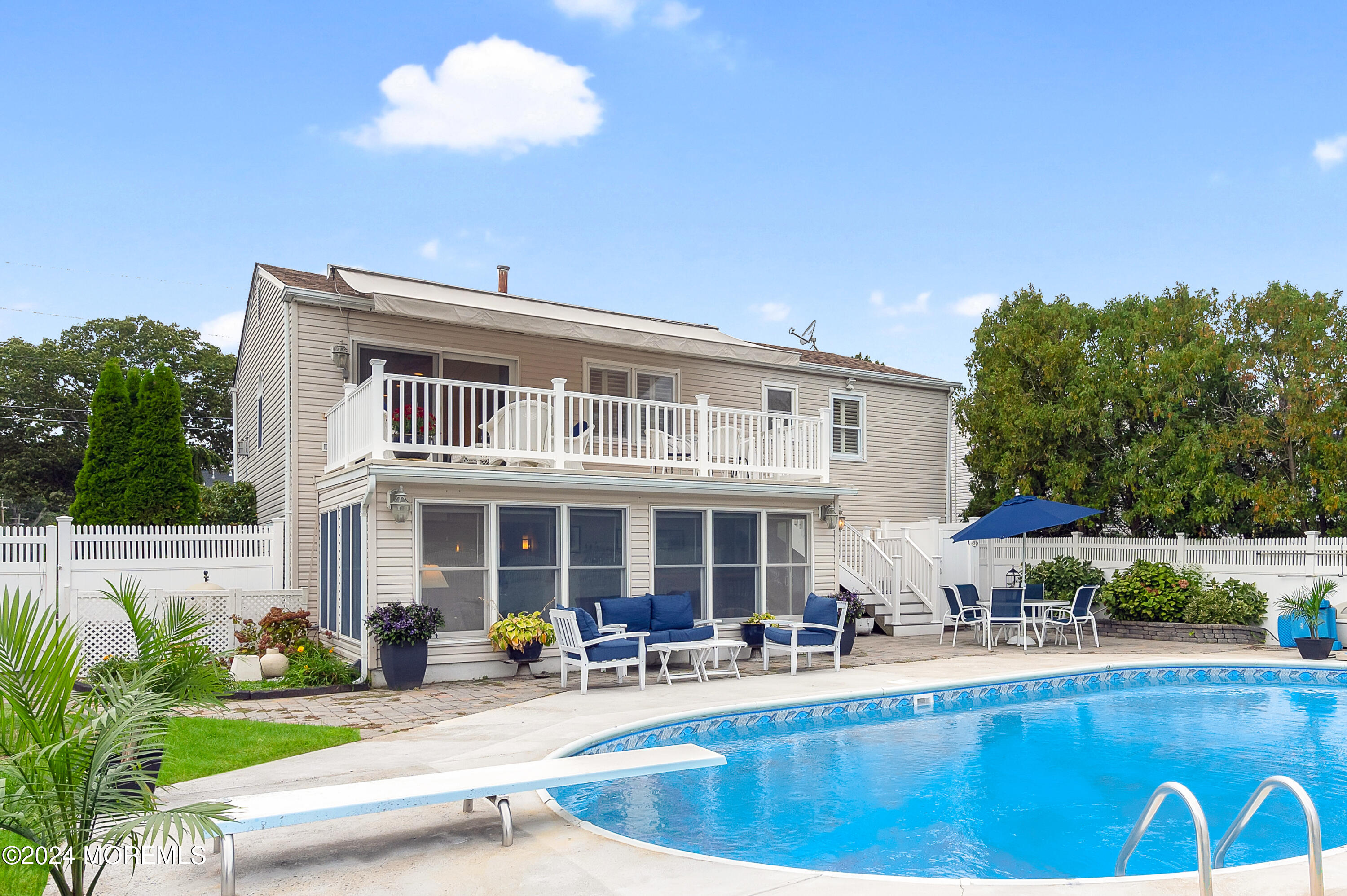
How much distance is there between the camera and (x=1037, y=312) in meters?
18.7

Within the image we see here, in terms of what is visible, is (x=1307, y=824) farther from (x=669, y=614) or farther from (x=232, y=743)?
(x=669, y=614)

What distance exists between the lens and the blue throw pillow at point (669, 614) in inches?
475

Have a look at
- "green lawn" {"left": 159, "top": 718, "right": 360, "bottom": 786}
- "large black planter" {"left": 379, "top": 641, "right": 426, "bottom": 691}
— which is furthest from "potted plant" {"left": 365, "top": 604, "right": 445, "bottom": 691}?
"green lawn" {"left": 159, "top": 718, "right": 360, "bottom": 786}

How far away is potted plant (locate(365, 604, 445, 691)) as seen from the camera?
1074 cm

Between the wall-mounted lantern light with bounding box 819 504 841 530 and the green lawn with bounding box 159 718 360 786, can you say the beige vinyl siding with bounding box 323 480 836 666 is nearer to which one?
the wall-mounted lantern light with bounding box 819 504 841 530

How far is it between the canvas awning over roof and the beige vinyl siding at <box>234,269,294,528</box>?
1.55 meters

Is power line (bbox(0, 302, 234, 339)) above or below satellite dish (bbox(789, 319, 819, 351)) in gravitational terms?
above

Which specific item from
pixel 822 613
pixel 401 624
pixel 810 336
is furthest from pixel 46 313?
pixel 822 613

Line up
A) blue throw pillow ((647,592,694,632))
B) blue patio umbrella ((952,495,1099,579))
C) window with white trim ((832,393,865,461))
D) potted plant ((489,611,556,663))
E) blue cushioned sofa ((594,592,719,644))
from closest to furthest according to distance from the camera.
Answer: potted plant ((489,611,556,663)) → blue cushioned sofa ((594,592,719,644)) → blue throw pillow ((647,592,694,632)) → blue patio umbrella ((952,495,1099,579)) → window with white trim ((832,393,865,461))

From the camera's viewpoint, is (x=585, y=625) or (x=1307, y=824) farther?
(x=585, y=625)

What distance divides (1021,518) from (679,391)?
6216 millimetres

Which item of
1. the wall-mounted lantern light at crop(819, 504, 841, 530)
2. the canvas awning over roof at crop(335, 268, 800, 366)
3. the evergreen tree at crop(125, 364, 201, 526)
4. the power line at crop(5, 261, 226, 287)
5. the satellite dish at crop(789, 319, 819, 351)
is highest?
the power line at crop(5, 261, 226, 287)

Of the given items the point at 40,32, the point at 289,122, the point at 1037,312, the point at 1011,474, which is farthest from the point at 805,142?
the point at 40,32

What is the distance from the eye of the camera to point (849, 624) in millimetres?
13789
